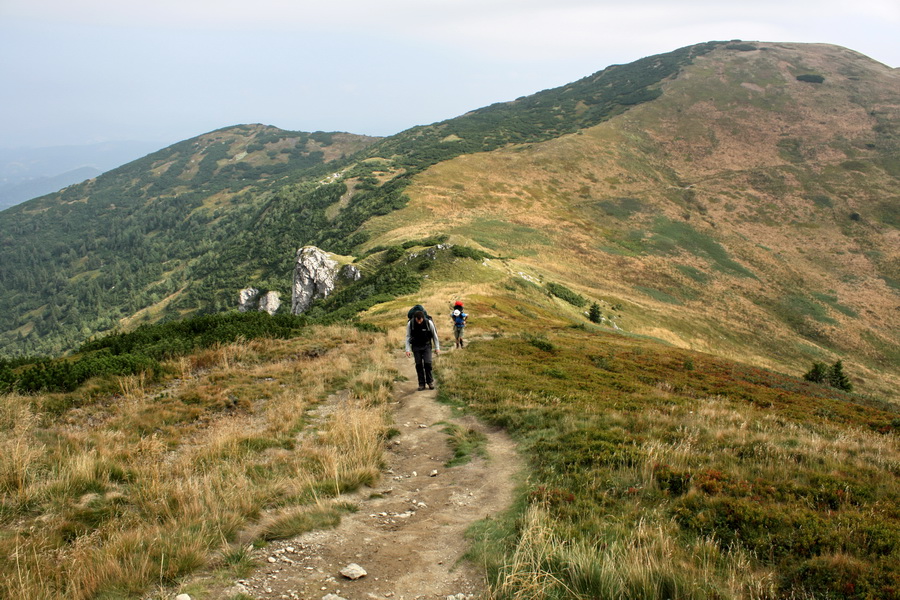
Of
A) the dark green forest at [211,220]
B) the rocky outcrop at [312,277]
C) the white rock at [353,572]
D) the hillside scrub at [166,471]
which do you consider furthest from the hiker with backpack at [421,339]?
the dark green forest at [211,220]

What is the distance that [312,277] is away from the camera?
42.2 m

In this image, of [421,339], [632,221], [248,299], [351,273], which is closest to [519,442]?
[421,339]

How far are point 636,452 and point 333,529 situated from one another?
4.51 metres

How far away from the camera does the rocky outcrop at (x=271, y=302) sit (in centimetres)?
5247

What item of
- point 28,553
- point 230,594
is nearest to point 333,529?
point 230,594

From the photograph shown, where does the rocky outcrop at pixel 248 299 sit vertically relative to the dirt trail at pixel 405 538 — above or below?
below

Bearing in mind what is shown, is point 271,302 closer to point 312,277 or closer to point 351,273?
point 312,277

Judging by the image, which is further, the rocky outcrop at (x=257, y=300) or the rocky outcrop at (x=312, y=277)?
the rocky outcrop at (x=257, y=300)

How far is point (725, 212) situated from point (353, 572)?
8291cm

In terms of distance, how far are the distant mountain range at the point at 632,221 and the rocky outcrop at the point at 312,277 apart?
2821mm

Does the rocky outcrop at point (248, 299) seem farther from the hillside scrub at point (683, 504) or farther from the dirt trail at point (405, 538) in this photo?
the dirt trail at point (405, 538)

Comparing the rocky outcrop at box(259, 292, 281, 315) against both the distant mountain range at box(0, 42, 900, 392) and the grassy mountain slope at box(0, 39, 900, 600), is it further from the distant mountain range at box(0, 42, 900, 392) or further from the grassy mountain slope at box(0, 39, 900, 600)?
the grassy mountain slope at box(0, 39, 900, 600)

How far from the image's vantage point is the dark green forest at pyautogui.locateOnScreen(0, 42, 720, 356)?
74.8 m

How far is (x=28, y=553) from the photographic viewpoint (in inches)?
171
